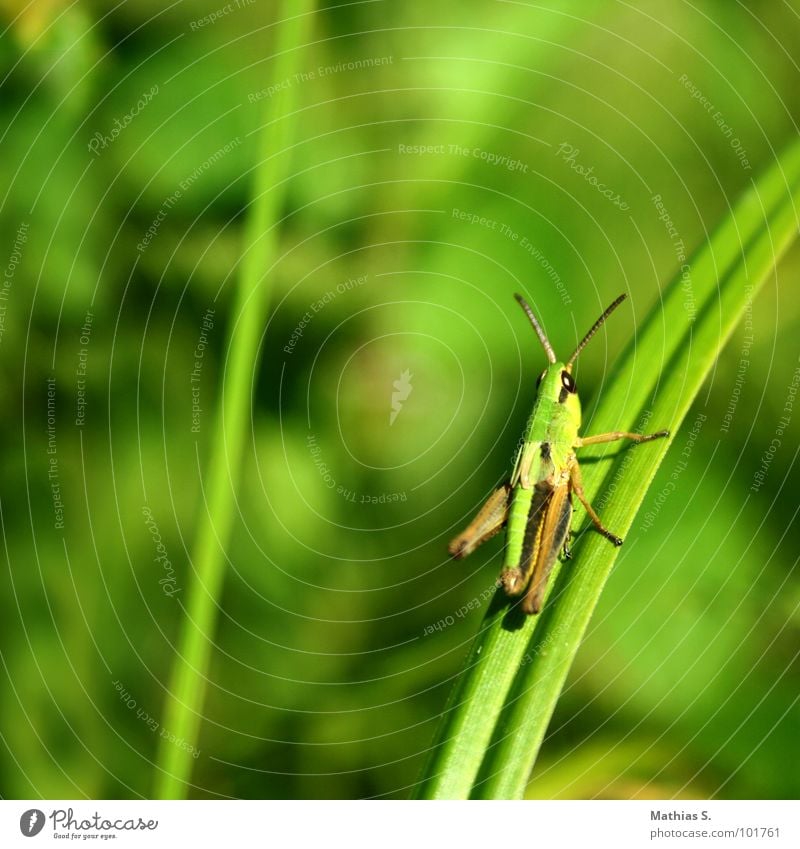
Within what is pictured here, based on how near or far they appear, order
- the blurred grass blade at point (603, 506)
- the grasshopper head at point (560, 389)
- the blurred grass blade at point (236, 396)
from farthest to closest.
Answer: the blurred grass blade at point (236, 396), the grasshopper head at point (560, 389), the blurred grass blade at point (603, 506)

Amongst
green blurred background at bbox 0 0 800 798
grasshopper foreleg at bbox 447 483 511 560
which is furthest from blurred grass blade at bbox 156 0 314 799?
grasshopper foreleg at bbox 447 483 511 560

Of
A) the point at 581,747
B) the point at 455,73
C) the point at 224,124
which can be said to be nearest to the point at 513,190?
the point at 455,73

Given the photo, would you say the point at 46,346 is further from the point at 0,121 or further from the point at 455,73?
the point at 455,73

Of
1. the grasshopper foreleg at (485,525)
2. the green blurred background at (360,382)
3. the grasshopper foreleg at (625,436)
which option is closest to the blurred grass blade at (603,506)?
the grasshopper foreleg at (625,436)

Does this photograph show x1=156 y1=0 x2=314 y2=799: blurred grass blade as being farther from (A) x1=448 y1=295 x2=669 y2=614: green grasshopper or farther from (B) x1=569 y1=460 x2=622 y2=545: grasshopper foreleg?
(B) x1=569 y1=460 x2=622 y2=545: grasshopper foreleg
